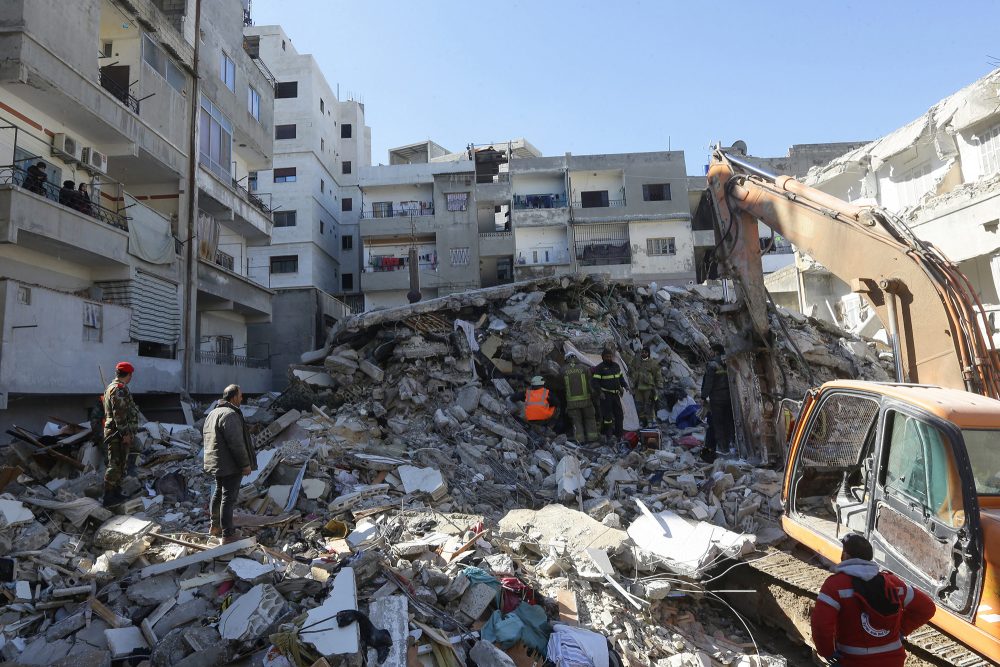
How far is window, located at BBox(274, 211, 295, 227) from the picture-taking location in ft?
101

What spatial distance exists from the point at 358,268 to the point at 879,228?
3053 centimetres

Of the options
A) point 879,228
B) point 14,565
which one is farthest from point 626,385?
point 14,565

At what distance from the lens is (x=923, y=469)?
3699mm

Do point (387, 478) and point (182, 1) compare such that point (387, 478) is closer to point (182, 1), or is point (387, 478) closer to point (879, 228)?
point (879, 228)

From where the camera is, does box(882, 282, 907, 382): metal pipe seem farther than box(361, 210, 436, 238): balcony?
No

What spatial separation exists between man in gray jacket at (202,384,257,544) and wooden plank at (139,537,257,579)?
516 mm

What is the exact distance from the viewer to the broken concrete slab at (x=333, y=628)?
377cm

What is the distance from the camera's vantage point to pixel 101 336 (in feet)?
36.0

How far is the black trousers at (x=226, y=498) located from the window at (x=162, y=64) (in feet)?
39.1

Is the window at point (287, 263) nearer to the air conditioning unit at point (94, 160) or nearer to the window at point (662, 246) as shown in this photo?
the air conditioning unit at point (94, 160)

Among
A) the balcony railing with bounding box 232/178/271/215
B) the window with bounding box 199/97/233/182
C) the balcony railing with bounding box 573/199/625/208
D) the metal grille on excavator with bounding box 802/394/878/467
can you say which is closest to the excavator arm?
the metal grille on excavator with bounding box 802/394/878/467

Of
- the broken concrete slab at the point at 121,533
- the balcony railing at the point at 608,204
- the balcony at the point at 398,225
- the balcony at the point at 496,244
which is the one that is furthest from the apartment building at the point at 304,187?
the broken concrete slab at the point at 121,533

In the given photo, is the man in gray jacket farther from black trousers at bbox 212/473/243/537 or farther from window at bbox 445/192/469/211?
window at bbox 445/192/469/211

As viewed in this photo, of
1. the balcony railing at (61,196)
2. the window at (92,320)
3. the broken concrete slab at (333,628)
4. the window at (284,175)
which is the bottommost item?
the broken concrete slab at (333,628)
